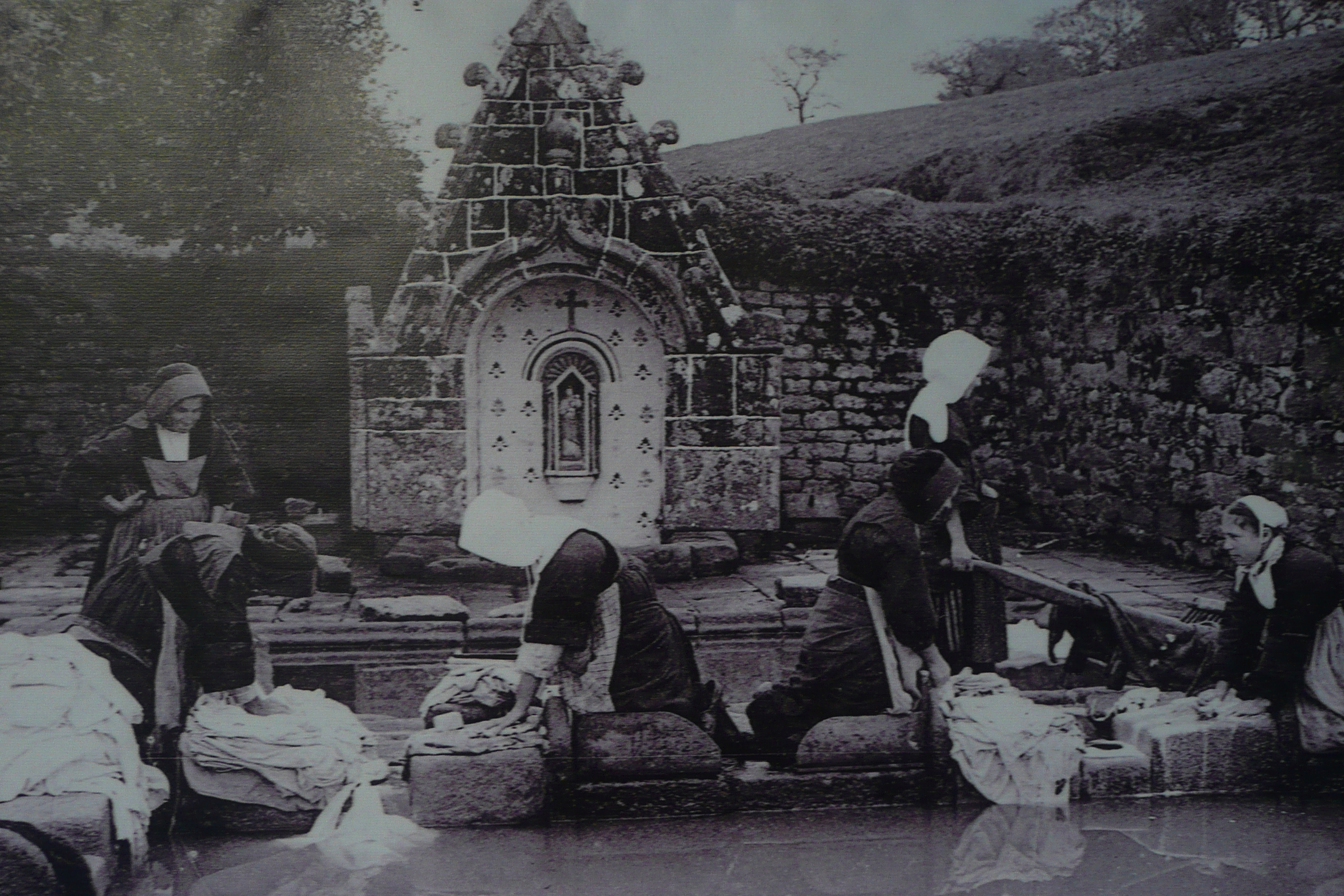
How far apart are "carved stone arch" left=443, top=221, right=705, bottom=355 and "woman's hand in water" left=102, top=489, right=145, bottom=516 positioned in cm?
131

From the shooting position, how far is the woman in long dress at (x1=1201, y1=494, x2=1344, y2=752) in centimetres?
424

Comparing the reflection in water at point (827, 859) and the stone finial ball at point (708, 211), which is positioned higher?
the stone finial ball at point (708, 211)

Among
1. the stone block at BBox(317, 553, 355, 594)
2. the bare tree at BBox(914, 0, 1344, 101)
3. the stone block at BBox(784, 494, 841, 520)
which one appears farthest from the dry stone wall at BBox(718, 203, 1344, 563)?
the stone block at BBox(317, 553, 355, 594)

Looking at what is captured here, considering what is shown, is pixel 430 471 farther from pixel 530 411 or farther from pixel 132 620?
pixel 132 620

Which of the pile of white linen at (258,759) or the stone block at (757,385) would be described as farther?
the stone block at (757,385)

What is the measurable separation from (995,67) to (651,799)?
338 centimetres

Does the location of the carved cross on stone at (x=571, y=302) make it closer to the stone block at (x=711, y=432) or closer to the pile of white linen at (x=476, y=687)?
the stone block at (x=711, y=432)

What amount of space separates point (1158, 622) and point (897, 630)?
4.07ft

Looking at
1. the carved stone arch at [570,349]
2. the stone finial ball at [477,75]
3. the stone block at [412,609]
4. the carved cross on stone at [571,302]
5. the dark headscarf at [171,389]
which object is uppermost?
the stone finial ball at [477,75]

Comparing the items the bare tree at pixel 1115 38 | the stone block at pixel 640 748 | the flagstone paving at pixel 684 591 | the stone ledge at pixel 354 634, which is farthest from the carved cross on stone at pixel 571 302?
the bare tree at pixel 1115 38

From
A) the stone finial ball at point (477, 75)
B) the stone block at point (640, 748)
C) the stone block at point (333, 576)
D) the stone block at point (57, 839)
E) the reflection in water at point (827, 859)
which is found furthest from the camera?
the stone block at point (333, 576)

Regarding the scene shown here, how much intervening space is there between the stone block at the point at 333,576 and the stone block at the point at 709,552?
4.43 ft

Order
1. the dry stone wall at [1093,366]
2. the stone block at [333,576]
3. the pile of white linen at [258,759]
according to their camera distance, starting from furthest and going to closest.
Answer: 1. the dry stone wall at [1093,366]
2. the stone block at [333,576]
3. the pile of white linen at [258,759]

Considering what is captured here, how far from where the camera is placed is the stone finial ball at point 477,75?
163 inches
